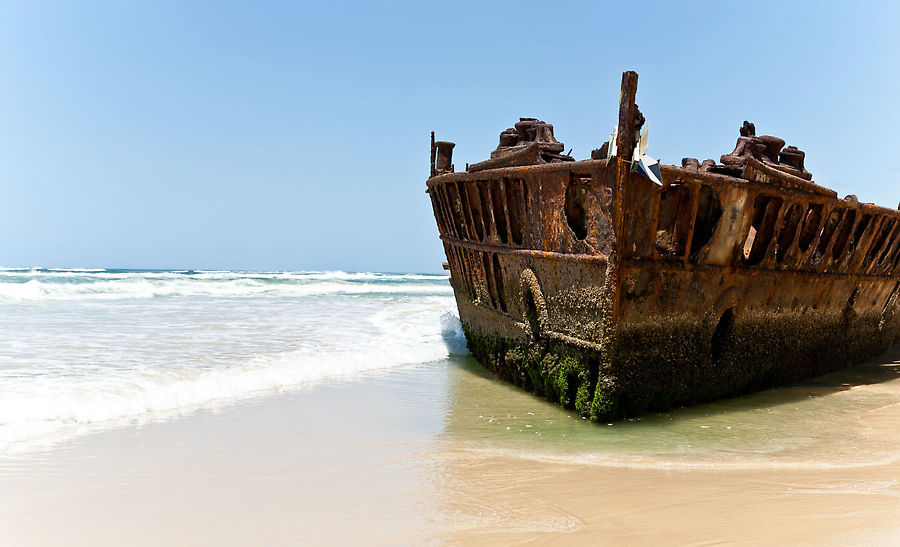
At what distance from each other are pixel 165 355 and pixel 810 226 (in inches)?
321

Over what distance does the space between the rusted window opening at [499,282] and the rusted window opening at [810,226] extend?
314 centimetres

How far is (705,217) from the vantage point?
6156 mm

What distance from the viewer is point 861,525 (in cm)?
346

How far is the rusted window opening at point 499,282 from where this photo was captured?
292 inches

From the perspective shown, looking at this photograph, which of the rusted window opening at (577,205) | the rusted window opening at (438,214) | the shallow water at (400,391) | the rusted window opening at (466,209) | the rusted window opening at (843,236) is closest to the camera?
the shallow water at (400,391)

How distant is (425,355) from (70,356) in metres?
4.94

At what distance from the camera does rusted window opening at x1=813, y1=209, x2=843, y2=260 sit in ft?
23.9

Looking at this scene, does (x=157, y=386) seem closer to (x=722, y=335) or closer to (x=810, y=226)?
(x=722, y=335)

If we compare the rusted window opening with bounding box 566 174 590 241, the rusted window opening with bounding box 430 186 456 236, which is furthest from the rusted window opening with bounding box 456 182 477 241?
the rusted window opening with bounding box 566 174 590 241

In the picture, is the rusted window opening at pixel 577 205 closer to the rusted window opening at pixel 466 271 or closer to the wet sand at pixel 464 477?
the wet sand at pixel 464 477

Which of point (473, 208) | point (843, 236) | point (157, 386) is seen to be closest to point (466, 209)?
point (473, 208)

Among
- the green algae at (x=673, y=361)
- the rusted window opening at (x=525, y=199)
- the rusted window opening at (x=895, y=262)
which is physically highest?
the rusted window opening at (x=525, y=199)

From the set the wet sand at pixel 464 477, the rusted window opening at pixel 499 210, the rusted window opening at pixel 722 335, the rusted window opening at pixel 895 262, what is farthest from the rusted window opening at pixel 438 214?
the rusted window opening at pixel 895 262

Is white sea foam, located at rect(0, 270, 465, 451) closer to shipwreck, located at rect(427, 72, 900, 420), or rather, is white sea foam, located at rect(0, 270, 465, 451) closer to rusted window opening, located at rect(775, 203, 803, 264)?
shipwreck, located at rect(427, 72, 900, 420)
